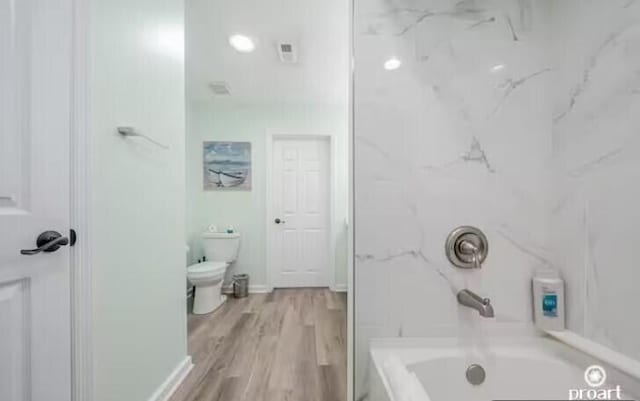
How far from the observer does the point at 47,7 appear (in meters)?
0.77

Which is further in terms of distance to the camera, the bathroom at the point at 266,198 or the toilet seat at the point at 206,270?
the toilet seat at the point at 206,270

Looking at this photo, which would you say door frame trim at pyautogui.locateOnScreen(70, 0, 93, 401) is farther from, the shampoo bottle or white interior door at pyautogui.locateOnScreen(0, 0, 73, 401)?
the shampoo bottle

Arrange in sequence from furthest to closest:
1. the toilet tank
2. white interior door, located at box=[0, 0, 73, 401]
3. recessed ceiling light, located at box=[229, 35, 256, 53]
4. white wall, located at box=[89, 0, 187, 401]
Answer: the toilet tank
recessed ceiling light, located at box=[229, 35, 256, 53]
white wall, located at box=[89, 0, 187, 401]
white interior door, located at box=[0, 0, 73, 401]

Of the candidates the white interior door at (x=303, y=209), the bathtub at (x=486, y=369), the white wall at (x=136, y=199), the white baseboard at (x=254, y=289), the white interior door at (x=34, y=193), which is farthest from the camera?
the white interior door at (x=303, y=209)

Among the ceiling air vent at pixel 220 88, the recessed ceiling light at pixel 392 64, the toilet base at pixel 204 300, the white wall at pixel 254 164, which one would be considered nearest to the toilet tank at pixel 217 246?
the white wall at pixel 254 164

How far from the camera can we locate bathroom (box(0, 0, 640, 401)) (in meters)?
0.75

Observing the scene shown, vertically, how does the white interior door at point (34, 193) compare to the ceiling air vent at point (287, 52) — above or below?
below

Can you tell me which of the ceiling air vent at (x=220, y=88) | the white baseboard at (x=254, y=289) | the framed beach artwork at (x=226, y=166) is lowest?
the white baseboard at (x=254, y=289)

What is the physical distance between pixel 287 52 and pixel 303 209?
5.84 ft

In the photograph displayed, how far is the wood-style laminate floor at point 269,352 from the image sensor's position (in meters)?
1.38

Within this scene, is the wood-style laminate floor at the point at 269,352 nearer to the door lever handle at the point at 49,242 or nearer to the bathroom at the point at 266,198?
the bathroom at the point at 266,198

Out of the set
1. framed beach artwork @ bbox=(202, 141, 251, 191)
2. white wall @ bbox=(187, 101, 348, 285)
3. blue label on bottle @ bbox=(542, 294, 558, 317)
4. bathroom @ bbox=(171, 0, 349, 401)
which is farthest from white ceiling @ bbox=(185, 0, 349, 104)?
blue label on bottle @ bbox=(542, 294, 558, 317)

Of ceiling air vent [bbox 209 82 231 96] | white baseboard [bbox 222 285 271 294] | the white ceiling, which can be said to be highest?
the white ceiling

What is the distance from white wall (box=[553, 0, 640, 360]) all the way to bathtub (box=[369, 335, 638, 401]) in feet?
0.42
